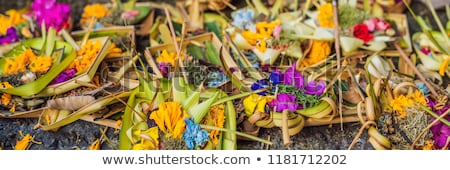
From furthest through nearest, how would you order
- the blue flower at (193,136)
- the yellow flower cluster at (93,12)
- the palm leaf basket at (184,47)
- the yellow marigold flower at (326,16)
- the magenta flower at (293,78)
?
1. the yellow flower cluster at (93,12)
2. the yellow marigold flower at (326,16)
3. the palm leaf basket at (184,47)
4. the magenta flower at (293,78)
5. the blue flower at (193,136)

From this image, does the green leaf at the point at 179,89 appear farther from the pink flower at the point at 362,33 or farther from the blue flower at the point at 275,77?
the pink flower at the point at 362,33

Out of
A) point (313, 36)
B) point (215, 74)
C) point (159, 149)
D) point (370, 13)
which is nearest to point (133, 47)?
point (215, 74)

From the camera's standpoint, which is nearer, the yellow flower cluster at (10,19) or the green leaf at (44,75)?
the green leaf at (44,75)

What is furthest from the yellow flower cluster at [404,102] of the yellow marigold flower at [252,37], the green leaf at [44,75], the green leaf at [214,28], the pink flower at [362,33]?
the green leaf at [44,75]

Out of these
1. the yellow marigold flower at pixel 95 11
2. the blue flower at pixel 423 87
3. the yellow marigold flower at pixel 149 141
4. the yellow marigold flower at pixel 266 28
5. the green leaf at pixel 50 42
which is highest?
the yellow marigold flower at pixel 95 11

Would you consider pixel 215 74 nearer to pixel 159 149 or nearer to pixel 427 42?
pixel 159 149

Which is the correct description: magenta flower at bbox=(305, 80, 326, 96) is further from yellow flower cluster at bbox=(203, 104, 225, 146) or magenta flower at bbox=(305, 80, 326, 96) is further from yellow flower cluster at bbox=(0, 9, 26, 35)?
yellow flower cluster at bbox=(0, 9, 26, 35)
